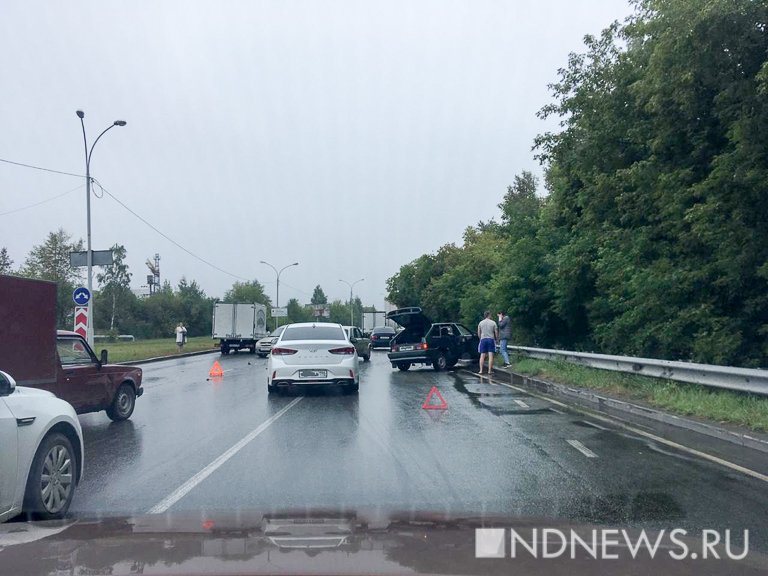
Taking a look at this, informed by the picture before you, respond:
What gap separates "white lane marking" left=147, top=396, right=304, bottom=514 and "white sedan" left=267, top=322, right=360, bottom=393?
3.18 meters

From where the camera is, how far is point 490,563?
4129 millimetres

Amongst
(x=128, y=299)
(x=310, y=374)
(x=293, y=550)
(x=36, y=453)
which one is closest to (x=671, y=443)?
(x=293, y=550)

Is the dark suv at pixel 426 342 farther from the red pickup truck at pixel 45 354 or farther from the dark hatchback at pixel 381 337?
the dark hatchback at pixel 381 337

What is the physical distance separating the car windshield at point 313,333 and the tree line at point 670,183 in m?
7.07

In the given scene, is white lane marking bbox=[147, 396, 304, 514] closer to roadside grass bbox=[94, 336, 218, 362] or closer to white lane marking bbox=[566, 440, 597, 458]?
white lane marking bbox=[566, 440, 597, 458]

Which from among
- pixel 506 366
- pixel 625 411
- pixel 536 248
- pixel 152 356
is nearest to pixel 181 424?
pixel 625 411

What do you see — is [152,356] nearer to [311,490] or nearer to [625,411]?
[625,411]

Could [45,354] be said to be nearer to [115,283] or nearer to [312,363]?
[312,363]

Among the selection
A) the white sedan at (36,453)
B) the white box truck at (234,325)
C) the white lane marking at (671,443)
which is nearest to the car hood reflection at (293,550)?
the white sedan at (36,453)

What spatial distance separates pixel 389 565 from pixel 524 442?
632 cm

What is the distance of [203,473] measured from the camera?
317 inches

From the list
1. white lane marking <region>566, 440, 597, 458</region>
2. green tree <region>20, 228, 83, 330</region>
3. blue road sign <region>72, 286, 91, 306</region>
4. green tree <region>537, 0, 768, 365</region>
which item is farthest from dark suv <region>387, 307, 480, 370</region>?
green tree <region>20, 228, 83, 330</region>

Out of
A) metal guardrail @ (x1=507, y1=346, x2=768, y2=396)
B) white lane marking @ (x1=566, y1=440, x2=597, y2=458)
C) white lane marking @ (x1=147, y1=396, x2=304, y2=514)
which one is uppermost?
metal guardrail @ (x1=507, y1=346, x2=768, y2=396)

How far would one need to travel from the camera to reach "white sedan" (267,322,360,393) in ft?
50.6
